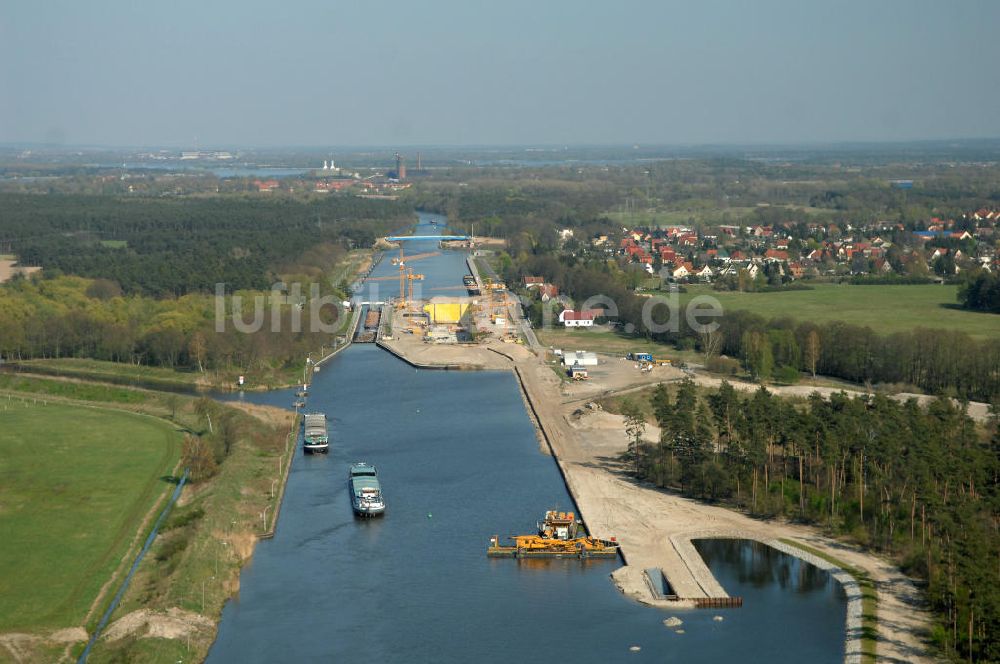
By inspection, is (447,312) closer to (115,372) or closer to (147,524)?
(115,372)

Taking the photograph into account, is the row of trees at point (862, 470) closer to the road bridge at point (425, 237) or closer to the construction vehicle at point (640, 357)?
the construction vehicle at point (640, 357)

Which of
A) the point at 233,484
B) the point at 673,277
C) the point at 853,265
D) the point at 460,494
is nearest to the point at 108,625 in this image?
the point at 233,484

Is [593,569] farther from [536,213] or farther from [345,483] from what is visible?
[536,213]

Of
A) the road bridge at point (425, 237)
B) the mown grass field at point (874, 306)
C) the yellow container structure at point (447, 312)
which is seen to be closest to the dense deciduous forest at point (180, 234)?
the road bridge at point (425, 237)

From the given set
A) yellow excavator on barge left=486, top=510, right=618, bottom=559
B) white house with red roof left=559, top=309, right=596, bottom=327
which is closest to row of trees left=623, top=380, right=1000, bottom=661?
yellow excavator on barge left=486, top=510, right=618, bottom=559

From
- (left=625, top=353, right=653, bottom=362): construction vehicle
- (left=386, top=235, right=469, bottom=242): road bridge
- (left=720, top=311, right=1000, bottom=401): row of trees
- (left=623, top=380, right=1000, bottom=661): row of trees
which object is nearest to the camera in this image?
(left=623, top=380, right=1000, bottom=661): row of trees

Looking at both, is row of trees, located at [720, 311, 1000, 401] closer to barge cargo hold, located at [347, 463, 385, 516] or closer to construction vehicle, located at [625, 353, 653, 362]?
construction vehicle, located at [625, 353, 653, 362]

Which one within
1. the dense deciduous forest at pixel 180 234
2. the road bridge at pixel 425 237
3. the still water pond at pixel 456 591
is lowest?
the still water pond at pixel 456 591
